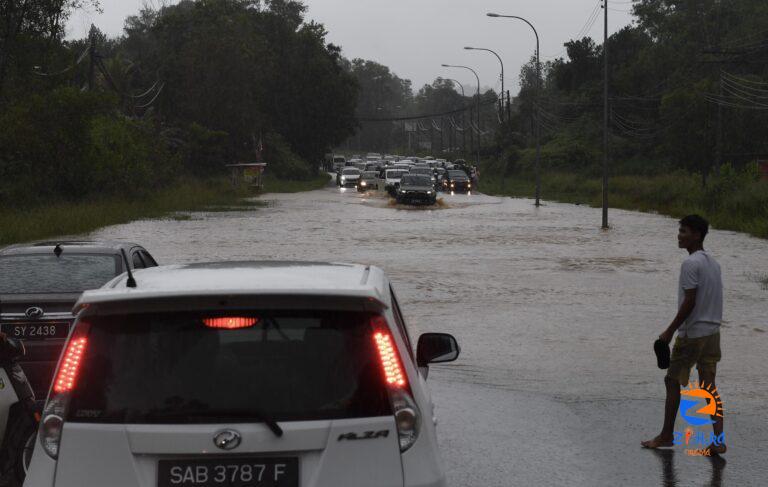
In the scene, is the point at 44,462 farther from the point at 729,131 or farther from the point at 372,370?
the point at 729,131

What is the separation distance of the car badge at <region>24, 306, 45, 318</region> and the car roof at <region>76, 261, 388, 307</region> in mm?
4540

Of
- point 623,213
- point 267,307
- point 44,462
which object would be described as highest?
point 267,307

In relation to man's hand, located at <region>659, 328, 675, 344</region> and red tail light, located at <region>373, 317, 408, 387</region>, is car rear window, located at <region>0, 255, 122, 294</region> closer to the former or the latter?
man's hand, located at <region>659, 328, 675, 344</region>

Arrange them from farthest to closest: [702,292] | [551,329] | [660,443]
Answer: [551,329], [660,443], [702,292]

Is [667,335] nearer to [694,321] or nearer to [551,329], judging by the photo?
[694,321]

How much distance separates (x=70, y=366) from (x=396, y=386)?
1.12 m

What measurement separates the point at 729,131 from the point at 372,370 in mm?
76422

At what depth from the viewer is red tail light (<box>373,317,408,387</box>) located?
407 centimetres

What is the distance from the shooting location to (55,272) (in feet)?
32.4

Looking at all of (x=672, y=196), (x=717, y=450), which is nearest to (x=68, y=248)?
(x=717, y=450)

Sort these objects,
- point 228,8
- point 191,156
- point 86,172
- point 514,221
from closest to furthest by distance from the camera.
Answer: point 514,221 < point 86,172 < point 191,156 < point 228,8

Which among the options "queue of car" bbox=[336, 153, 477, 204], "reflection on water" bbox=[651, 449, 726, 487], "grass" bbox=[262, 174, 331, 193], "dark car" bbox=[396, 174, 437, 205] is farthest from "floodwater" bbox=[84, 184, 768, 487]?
"grass" bbox=[262, 174, 331, 193]

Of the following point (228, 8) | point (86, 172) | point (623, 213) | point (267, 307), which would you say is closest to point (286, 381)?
point (267, 307)

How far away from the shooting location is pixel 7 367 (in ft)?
21.7
